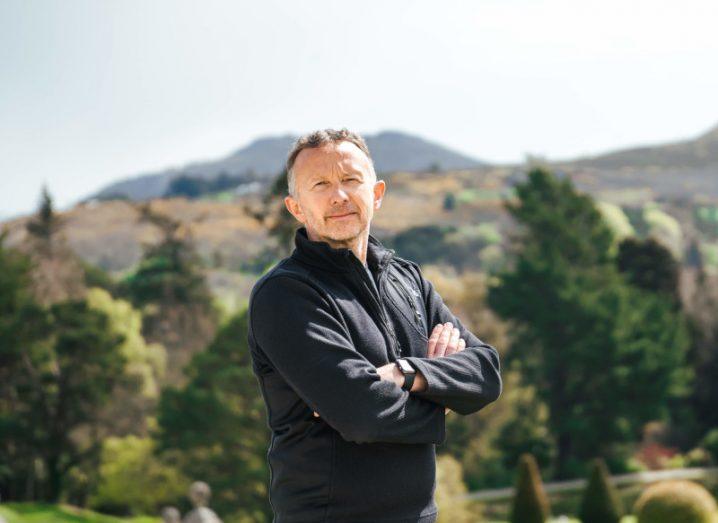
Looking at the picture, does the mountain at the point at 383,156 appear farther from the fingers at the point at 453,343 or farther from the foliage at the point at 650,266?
the fingers at the point at 453,343

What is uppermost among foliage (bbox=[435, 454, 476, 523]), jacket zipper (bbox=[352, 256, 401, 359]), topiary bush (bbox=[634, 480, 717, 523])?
jacket zipper (bbox=[352, 256, 401, 359])

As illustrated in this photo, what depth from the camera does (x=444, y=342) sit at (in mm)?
2855

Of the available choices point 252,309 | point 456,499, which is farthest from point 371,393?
point 456,499

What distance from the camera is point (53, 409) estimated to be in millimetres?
28953

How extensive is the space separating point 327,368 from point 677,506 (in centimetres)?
1436

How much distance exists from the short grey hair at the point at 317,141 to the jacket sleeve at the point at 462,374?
510mm

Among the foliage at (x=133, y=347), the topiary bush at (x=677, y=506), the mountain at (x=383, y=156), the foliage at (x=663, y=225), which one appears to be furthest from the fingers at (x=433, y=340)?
the mountain at (x=383, y=156)

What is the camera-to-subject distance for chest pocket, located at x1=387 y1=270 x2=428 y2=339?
2.84 metres

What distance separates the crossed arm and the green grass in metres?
23.7

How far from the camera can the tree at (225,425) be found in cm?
2325

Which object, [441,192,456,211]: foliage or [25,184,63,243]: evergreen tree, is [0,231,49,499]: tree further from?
[441,192,456,211]: foliage

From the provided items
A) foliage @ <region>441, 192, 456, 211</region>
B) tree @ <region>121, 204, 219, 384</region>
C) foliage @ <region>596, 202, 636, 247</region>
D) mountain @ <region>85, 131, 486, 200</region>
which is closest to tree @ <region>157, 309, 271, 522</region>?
tree @ <region>121, 204, 219, 384</region>

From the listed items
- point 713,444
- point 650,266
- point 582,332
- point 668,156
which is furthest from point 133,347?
point 668,156

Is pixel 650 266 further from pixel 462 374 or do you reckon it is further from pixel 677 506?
pixel 462 374
